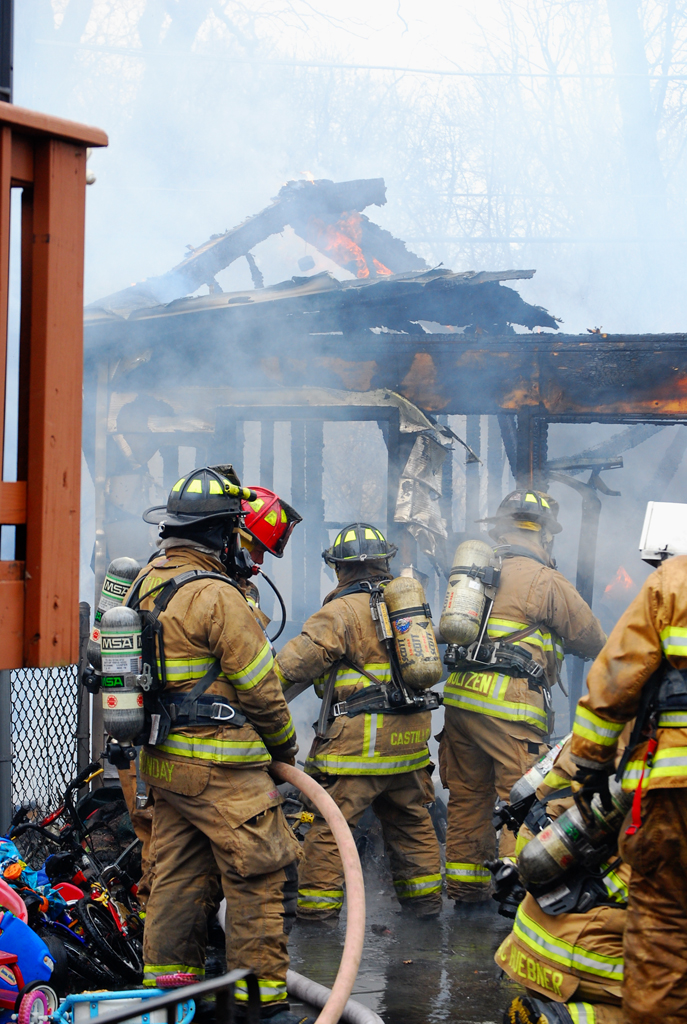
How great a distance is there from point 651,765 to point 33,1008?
6.85 ft

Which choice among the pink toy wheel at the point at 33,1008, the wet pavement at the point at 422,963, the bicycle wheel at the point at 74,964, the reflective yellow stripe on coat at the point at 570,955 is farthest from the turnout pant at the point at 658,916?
the bicycle wheel at the point at 74,964

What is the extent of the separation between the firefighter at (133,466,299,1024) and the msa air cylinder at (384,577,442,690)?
1.42 m

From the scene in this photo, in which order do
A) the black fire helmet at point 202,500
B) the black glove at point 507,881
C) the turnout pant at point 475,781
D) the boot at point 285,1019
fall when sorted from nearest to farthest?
the black glove at point 507,881
the boot at point 285,1019
the black fire helmet at point 202,500
the turnout pant at point 475,781

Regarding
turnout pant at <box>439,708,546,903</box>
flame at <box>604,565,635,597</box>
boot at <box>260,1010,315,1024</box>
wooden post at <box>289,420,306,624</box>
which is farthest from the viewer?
wooden post at <box>289,420,306,624</box>

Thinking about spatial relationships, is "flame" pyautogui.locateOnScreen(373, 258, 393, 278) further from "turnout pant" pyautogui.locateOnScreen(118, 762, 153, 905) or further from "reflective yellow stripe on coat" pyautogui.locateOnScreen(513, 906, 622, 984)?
"reflective yellow stripe on coat" pyautogui.locateOnScreen(513, 906, 622, 984)

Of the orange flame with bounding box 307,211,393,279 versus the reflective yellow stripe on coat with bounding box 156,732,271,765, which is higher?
the orange flame with bounding box 307,211,393,279

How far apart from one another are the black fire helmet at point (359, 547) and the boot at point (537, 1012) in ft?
8.66

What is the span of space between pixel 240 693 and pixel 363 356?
3810mm

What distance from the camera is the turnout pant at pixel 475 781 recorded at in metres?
4.90

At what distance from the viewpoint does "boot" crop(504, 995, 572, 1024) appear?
2.52m

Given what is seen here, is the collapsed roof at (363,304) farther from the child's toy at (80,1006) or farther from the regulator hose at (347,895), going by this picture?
the child's toy at (80,1006)

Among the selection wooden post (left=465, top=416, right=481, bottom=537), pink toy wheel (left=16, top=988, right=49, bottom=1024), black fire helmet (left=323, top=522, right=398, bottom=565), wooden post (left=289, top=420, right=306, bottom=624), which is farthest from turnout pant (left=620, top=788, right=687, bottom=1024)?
wooden post (left=289, top=420, right=306, bottom=624)

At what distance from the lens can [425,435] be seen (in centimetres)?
662

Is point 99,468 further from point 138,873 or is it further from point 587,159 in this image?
point 587,159
